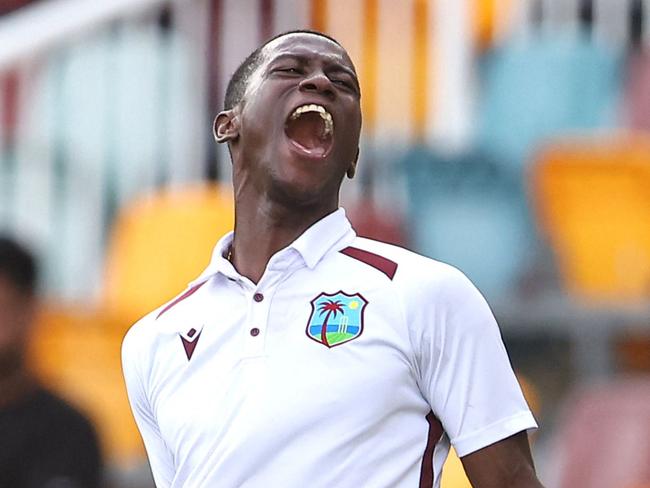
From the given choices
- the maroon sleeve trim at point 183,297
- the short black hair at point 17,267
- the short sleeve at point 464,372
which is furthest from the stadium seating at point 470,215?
the short sleeve at point 464,372

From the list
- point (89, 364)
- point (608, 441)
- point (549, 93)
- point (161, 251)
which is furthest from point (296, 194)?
point (549, 93)

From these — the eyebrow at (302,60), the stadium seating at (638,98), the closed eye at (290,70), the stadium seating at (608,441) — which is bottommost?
the stadium seating at (608,441)

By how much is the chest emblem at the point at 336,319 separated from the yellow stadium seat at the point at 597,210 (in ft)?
12.5

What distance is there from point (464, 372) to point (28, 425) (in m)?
2.95

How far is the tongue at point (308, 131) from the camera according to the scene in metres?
2.82

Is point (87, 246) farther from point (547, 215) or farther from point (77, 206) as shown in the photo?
point (547, 215)

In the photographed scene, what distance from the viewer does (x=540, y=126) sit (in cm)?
708

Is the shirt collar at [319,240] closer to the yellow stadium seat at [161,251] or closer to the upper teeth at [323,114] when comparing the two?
the upper teeth at [323,114]

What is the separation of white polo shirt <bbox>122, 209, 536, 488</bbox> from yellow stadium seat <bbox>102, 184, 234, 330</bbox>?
3698 mm

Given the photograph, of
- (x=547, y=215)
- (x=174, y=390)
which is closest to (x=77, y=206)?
(x=547, y=215)

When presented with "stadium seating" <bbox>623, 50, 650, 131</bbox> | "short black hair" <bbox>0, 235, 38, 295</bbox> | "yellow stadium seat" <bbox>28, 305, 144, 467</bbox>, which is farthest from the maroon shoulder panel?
"stadium seating" <bbox>623, 50, 650, 131</bbox>

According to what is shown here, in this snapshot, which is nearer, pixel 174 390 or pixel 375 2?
pixel 174 390

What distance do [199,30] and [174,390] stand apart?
4.66 metres

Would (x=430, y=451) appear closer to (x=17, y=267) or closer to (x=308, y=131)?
(x=308, y=131)
